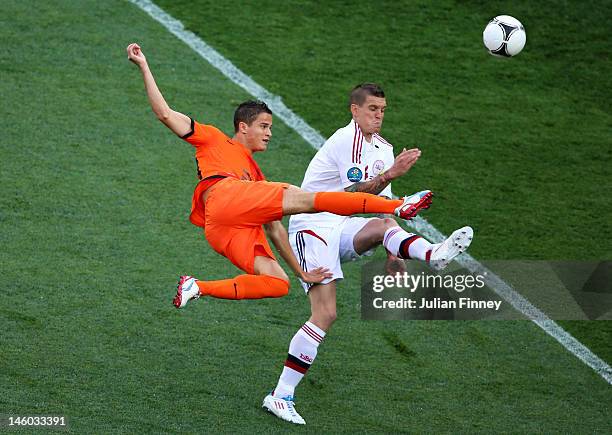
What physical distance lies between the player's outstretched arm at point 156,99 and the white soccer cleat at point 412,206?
169cm

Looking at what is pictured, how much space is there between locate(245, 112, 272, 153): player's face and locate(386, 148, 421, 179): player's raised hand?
3.24 ft

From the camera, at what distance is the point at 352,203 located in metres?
7.64

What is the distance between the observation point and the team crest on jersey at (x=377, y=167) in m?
8.47

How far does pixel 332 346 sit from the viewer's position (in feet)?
31.1

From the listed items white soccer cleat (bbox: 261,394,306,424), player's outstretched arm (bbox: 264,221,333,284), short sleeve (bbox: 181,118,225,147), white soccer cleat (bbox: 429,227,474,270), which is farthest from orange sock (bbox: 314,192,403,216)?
white soccer cleat (bbox: 261,394,306,424)

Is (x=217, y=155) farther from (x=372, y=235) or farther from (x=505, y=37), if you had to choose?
(x=505, y=37)

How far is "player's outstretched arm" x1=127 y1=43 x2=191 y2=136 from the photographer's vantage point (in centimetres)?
804

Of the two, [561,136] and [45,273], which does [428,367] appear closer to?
[45,273]

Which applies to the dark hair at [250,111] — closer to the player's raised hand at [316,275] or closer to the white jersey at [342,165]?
the white jersey at [342,165]

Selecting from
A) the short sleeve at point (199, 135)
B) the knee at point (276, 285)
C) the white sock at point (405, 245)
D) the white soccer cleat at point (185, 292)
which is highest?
the short sleeve at point (199, 135)

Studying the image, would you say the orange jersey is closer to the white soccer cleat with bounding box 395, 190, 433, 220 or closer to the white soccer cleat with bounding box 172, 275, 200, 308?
the white soccer cleat with bounding box 172, 275, 200, 308

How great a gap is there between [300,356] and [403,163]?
156cm

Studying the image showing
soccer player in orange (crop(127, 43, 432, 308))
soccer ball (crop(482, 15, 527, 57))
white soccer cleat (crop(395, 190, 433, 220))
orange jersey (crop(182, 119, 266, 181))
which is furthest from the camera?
soccer ball (crop(482, 15, 527, 57))

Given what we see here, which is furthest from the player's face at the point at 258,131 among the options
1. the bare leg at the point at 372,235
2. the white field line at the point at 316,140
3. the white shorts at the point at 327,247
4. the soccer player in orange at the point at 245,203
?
the white field line at the point at 316,140
